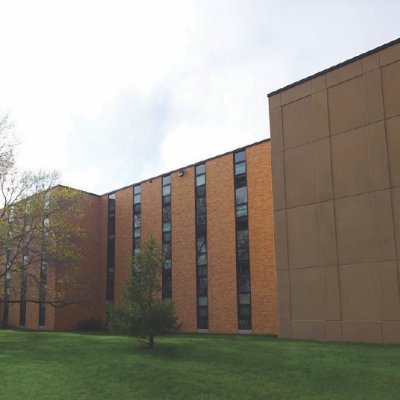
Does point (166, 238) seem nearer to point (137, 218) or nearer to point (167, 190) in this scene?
point (167, 190)

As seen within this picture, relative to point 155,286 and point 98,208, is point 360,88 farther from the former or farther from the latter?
point 98,208

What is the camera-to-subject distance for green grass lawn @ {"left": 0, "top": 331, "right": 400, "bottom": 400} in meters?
11.5

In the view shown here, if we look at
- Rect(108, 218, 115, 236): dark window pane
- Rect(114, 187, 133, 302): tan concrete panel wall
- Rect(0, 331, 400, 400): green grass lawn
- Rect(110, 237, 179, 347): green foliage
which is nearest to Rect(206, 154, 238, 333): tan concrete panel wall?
Rect(114, 187, 133, 302): tan concrete panel wall

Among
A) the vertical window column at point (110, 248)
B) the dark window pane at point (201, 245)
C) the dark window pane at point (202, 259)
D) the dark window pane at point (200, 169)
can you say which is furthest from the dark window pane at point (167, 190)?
the vertical window column at point (110, 248)

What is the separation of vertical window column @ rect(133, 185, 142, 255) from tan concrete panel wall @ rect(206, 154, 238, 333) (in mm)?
7233

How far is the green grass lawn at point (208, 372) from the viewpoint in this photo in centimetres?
1148

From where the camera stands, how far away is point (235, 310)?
99.7 feet

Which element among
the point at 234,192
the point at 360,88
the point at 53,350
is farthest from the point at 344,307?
the point at 234,192

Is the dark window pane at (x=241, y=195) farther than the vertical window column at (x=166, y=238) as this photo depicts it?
No

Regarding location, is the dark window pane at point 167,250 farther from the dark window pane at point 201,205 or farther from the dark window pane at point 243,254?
the dark window pane at point 243,254

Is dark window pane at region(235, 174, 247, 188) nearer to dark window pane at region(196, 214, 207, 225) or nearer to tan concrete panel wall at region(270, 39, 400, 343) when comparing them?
dark window pane at region(196, 214, 207, 225)

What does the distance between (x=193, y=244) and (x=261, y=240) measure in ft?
18.3

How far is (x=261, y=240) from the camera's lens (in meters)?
29.8

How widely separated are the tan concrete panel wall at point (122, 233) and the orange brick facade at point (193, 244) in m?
0.08
